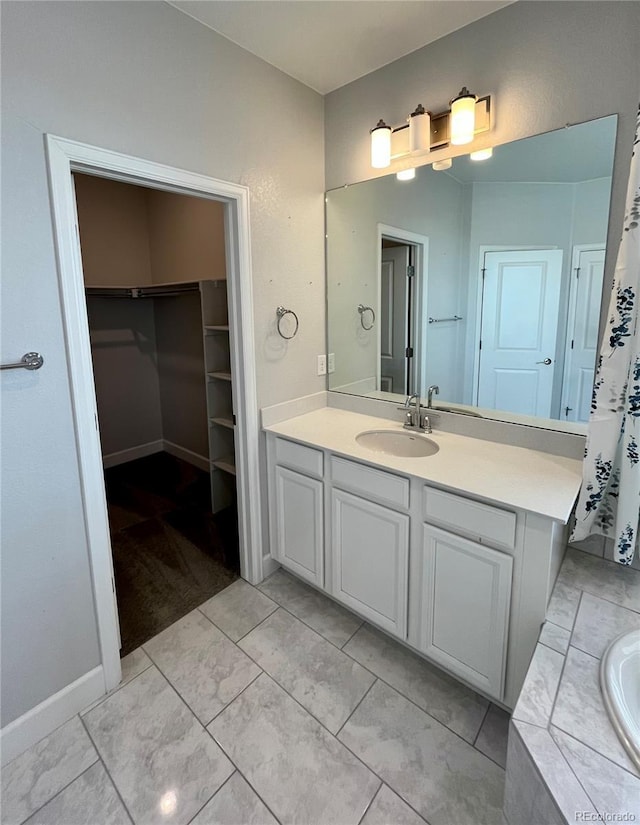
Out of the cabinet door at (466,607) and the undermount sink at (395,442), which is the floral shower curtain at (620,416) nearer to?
the cabinet door at (466,607)

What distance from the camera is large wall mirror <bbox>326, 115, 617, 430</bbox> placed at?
1623 millimetres

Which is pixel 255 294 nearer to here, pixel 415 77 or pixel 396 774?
pixel 415 77

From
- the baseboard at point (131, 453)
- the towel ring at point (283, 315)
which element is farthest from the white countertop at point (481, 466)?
the baseboard at point (131, 453)

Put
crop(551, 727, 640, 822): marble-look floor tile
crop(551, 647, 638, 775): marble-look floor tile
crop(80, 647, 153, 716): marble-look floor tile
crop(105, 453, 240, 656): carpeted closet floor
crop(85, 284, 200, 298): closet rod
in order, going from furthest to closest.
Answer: crop(85, 284, 200, 298): closet rod < crop(105, 453, 240, 656): carpeted closet floor < crop(80, 647, 153, 716): marble-look floor tile < crop(551, 647, 638, 775): marble-look floor tile < crop(551, 727, 640, 822): marble-look floor tile

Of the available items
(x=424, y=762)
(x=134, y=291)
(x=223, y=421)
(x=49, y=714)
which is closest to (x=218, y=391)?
(x=223, y=421)

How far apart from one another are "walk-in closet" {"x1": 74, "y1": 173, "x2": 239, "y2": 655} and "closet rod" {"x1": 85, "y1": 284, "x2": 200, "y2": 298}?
1 centimetres

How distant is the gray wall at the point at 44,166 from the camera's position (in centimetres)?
129

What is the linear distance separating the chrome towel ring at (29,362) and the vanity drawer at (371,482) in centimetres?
116

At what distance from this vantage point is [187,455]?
4.09 m

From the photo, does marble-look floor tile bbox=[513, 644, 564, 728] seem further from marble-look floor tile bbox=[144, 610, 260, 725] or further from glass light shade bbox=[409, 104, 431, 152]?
glass light shade bbox=[409, 104, 431, 152]

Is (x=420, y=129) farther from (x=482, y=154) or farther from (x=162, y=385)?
(x=162, y=385)

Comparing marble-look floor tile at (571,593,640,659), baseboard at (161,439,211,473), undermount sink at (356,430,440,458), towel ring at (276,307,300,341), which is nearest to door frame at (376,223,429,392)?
undermount sink at (356,430,440,458)

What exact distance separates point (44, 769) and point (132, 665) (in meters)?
0.43

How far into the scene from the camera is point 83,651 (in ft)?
5.26
